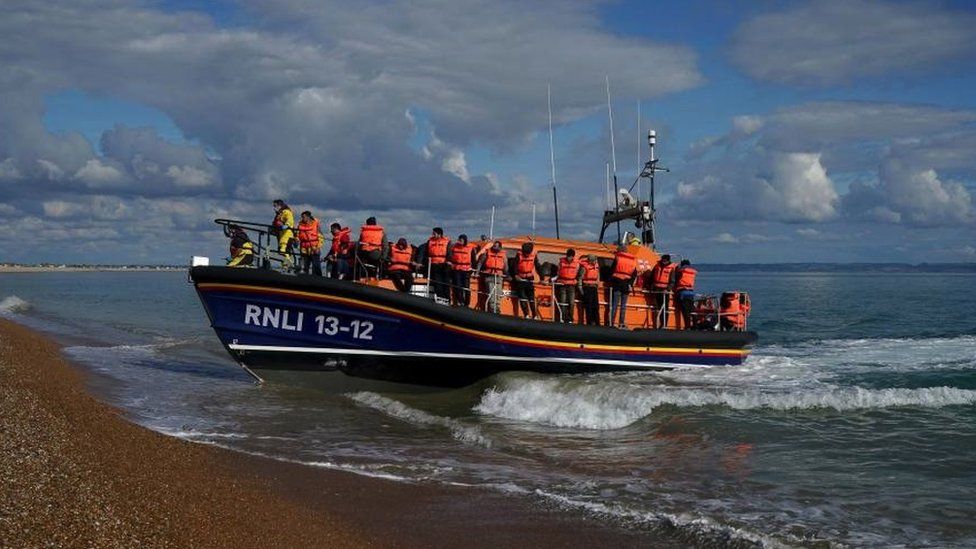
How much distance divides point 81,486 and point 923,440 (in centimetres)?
792

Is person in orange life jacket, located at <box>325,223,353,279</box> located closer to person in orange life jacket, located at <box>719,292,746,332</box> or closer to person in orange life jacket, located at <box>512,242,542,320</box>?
person in orange life jacket, located at <box>512,242,542,320</box>

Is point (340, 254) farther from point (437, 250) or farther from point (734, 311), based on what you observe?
point (734, 311)

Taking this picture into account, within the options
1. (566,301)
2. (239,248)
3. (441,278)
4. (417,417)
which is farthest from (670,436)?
(239,248)

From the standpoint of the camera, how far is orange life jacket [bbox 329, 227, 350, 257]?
1212 centimetres

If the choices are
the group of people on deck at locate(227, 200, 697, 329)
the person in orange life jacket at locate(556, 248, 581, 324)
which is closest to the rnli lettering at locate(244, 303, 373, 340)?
the group of people on deck at locate(227, 200, 697, 329)

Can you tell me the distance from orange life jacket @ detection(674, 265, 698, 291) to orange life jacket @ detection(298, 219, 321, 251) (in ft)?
18.8

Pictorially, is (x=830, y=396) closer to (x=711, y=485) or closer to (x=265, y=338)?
(x=711, y=485)

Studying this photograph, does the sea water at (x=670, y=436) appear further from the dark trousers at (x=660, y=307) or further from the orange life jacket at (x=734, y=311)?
the dark trousers at (x=660, y=307)

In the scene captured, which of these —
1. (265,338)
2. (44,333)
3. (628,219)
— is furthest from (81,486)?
(44,333)

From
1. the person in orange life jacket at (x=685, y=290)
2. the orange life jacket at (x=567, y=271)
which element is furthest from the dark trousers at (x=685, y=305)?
the orange life jacket at (x=567, y=271)

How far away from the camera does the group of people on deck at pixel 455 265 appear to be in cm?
1153

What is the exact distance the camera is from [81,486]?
17.5 feet

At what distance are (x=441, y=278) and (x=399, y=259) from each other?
2.31ft

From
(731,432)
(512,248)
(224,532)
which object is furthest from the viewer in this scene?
(512,248)
